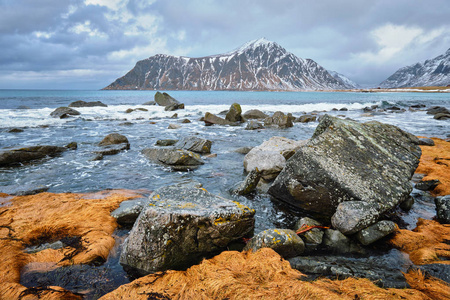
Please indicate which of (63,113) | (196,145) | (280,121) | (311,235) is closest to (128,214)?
(311,235)

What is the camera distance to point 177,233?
4.44m

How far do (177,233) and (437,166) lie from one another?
11.7m

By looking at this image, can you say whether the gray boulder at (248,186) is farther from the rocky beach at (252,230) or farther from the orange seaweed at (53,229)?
the orange seaweed at (53,229)

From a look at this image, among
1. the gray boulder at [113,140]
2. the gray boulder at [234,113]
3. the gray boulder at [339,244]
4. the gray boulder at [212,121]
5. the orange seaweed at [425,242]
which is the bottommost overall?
the gray boulder at [339,244]

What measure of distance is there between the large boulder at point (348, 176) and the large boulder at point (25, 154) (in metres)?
12.5

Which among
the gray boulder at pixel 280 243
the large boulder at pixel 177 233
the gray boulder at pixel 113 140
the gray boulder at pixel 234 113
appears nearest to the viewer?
the large boulder at pixel 177 233

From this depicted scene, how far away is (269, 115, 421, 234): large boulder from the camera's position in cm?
573

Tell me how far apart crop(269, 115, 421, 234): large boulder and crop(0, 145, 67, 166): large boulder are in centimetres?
1254

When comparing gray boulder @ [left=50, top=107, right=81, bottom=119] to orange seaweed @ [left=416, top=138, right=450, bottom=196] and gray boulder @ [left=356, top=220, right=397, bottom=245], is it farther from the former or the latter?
orange seaweed @ [left=416, top=138, right=450, bottom=196]

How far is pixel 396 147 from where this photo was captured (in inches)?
304

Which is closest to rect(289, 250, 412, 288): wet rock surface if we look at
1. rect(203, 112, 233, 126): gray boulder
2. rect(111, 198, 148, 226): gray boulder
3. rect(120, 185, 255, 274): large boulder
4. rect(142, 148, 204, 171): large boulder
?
rect(120, 185, 255, 274): large boulder

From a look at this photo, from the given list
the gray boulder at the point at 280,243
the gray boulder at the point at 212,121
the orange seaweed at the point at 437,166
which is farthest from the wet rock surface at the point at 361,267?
the gray boulder at the point at 212,121

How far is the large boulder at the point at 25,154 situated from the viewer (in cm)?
1112

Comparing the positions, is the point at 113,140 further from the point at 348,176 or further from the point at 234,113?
the point at 234,113
